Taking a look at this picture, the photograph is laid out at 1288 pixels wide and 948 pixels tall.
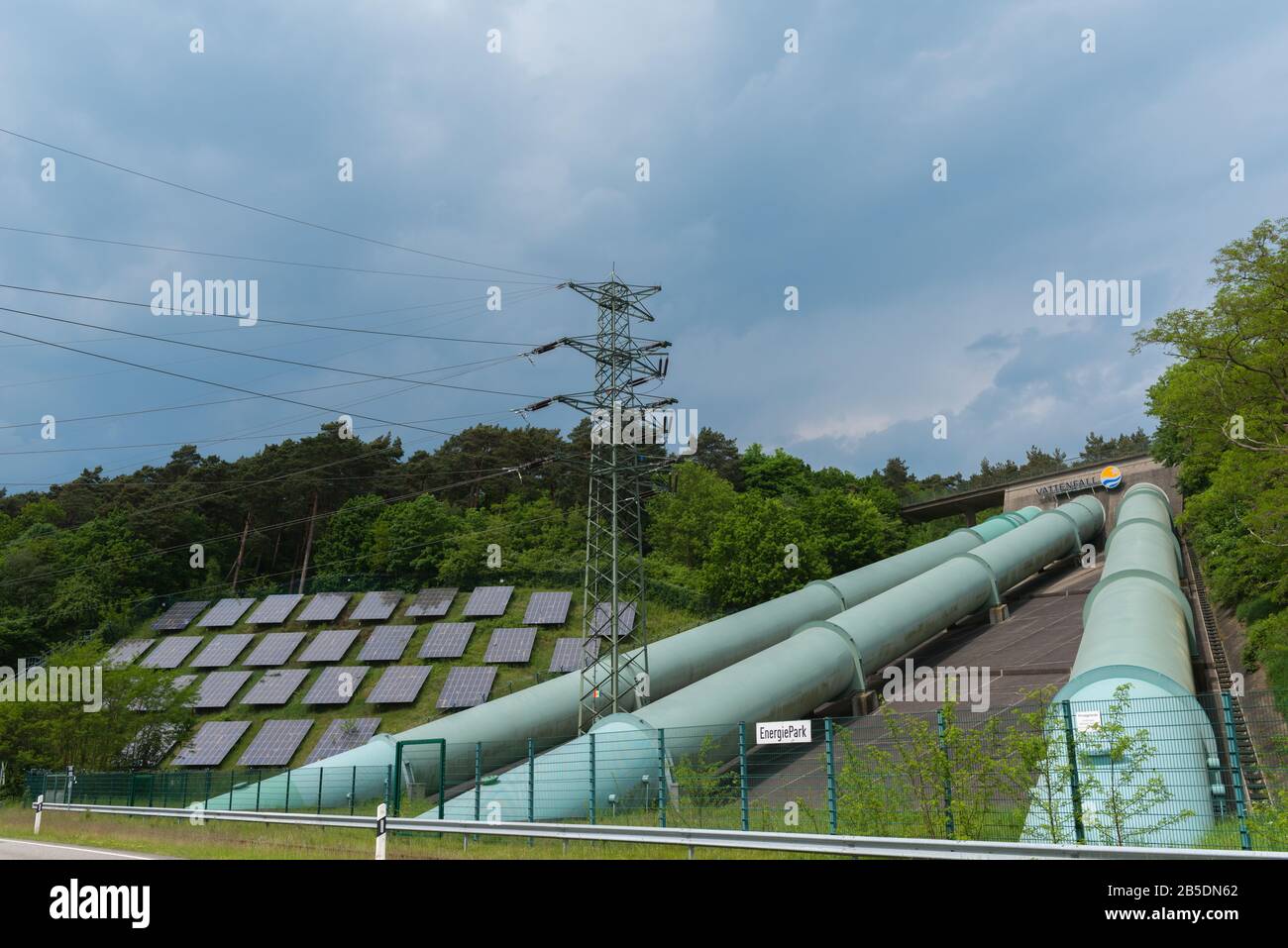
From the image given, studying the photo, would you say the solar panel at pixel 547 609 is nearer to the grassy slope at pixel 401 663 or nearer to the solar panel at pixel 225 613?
the grassy slope at pixel 401 663

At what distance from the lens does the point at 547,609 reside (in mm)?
54250

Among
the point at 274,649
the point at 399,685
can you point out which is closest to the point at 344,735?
the point at 399,685

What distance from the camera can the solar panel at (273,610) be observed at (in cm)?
5779

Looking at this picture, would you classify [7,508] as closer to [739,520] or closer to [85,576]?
[85,576]

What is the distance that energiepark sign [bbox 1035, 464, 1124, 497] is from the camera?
219 ft

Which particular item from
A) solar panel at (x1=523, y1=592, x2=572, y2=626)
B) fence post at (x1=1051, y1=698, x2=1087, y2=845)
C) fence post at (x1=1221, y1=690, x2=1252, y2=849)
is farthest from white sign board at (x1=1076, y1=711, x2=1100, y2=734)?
solar panel at (x1=523, y1=592, x2=572, y2=626)

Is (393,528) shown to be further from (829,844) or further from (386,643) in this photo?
(829,844)

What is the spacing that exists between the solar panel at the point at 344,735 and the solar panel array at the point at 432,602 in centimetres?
1301

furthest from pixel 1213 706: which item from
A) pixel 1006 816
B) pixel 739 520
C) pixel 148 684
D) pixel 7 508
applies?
pixel 7 508

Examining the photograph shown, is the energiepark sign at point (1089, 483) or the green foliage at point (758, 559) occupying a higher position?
the energiepark sign at point (1089, 483)

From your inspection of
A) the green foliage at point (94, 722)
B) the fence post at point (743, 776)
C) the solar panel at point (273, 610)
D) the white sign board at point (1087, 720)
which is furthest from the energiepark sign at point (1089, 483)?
the fence post at point (743, 776)

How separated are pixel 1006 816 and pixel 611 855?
234 inches

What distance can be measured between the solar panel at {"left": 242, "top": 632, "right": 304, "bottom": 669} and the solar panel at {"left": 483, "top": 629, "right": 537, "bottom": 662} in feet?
40.5
